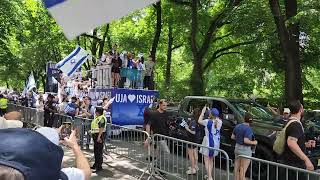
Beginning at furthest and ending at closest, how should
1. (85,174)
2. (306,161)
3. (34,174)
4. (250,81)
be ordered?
1. (250,81)
2. (306,161)
3. (85,174)
4. (34,174)

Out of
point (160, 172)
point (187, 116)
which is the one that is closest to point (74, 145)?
point (160, 172)

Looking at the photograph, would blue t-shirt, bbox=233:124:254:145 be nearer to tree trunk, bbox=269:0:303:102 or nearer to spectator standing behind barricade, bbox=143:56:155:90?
tree trunk, bbox=269:0:303:102

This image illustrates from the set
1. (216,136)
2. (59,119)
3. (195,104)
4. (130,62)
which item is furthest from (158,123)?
(130,62)

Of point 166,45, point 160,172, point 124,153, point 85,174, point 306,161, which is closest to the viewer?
point 85,174

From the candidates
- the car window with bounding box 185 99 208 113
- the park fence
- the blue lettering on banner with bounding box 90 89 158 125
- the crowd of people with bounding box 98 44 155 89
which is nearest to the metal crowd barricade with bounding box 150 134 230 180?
the park fence

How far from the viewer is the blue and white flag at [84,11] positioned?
3.03m

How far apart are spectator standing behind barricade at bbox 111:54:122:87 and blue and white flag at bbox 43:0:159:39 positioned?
15.3 meters

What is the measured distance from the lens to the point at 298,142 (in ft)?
23.1

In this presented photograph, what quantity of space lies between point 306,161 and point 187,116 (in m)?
6.49

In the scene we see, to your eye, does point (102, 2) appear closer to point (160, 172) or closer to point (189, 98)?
point (160, 172)

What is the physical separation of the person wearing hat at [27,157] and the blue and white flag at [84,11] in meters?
1.45

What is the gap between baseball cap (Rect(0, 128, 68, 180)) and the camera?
1539mm

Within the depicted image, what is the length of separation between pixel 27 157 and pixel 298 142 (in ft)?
19.8

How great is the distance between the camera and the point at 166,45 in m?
37.2
